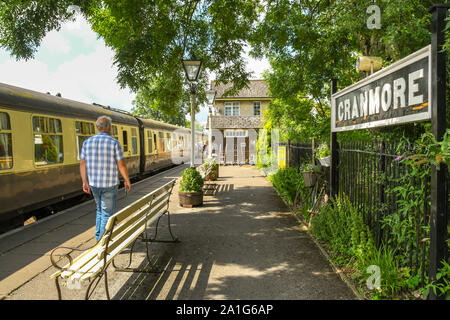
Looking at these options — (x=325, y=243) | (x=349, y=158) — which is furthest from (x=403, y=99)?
(x=325, y=243)

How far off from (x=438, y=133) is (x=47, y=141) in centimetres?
799

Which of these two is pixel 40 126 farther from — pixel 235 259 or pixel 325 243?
pixel 325 243

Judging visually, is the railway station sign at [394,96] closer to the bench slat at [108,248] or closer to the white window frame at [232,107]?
the bench slat at [108,248]

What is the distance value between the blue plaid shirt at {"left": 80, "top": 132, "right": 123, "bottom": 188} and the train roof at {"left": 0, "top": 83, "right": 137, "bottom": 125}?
10.1ft

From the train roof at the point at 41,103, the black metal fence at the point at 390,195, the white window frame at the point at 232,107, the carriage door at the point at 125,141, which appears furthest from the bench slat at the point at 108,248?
the white window frame at the point at 232,107

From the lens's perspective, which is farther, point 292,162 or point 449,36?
point 292,162

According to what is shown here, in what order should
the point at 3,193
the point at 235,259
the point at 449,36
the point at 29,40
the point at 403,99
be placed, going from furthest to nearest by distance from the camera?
the point at 29,40
the point at 3,193
the point at 235,259
the point at 403,99
the point at 449,36

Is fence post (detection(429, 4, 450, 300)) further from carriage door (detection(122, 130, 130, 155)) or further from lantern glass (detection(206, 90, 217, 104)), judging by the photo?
carriage door (detection(122, 130, 130, 155))

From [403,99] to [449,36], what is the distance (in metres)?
0.75

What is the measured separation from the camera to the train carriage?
21.8 ft

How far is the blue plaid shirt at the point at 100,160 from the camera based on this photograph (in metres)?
4.82

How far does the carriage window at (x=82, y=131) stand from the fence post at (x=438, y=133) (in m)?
8.89

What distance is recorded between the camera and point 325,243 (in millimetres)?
5719

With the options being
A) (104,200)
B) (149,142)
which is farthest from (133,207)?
(149,142)
